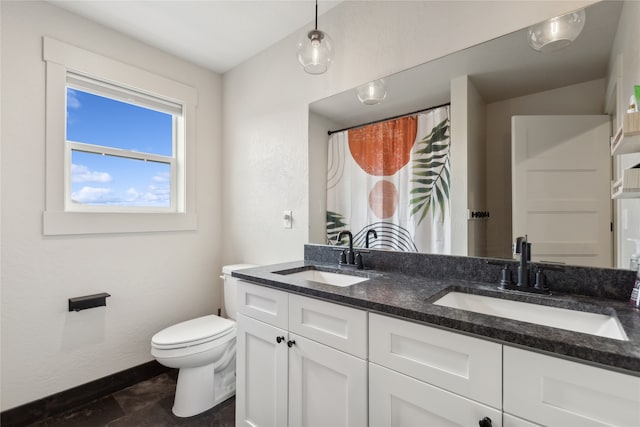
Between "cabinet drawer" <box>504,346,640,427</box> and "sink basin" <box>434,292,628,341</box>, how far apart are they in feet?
0.53

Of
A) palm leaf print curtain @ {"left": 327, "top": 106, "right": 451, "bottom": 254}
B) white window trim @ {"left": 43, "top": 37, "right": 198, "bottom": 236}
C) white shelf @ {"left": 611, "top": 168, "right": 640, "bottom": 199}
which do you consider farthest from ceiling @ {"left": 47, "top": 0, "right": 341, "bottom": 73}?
white shelf @ {"left": 611, "top": 168, "right": 640, "bottom": 199}

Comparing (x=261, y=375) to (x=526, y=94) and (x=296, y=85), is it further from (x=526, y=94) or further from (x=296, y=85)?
(x=296, y=85)

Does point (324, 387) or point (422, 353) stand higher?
point (422, 353)

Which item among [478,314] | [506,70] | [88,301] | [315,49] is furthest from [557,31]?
[88,301]

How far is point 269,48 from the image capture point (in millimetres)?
2170

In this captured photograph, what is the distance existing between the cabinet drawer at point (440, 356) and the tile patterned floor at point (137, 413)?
1243 millimetres

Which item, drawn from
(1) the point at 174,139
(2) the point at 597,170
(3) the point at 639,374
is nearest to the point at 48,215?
(1) the point at 174,139

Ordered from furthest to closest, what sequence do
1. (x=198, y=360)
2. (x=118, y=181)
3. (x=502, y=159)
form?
1. (x=118, y=181)
2. (x=198, y=360)
3. (x=502, y=159)

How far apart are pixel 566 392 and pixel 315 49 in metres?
1.42

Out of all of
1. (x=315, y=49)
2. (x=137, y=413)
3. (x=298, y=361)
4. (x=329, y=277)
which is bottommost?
(x=137, y=413)

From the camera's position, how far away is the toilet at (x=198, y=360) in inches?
65.6

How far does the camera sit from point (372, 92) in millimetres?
1618

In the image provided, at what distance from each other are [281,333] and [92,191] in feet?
5.42

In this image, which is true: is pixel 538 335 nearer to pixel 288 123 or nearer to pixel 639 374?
pixel 639 374
